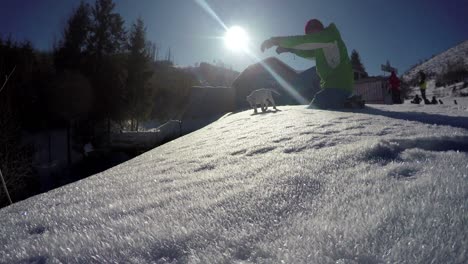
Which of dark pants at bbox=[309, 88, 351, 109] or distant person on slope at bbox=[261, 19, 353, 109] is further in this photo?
dark pants at bbox=[309, 88, 351, 109]

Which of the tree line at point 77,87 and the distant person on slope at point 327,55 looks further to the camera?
the tree line at point 77,87

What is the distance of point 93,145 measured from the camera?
1466 cm

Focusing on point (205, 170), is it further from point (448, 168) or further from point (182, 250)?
point (448, 168)

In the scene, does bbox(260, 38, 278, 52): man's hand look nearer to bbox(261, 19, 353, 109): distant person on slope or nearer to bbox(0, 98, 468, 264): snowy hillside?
bbox(261, 19, 353, 109): distant person on slope

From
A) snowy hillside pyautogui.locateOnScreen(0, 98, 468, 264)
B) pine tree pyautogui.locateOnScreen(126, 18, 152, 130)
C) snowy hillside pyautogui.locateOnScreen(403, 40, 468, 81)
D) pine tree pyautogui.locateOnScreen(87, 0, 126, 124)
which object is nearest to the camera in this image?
snowy hillside pyautogui.locateOnScreen(0, 98, 468, 264)

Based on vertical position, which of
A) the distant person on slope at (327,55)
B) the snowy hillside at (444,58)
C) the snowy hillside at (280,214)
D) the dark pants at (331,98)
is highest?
the snowy hillside at (444,58)

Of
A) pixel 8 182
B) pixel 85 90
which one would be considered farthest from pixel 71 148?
pixel 8 182

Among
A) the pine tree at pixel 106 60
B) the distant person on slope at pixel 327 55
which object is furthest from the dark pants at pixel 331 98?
the pine tree at pixel 106 60

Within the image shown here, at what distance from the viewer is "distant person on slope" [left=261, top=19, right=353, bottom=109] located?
4.39 meters

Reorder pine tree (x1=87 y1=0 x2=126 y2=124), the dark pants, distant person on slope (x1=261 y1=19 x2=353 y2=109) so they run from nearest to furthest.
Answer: distant person on slope (x1=261 y1=19 x2=353 y2=109) < the dark pants < pine tree (x1=87 y1=0 x2=126 y2=124)

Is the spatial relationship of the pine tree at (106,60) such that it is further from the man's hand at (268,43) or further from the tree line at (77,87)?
the man's hand at (268,43)

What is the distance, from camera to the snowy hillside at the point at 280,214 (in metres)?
0.64

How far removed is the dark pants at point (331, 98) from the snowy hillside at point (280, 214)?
120 inches

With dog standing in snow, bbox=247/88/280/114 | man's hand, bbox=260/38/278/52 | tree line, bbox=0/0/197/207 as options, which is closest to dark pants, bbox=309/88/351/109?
man's hand, bbox=260/38/278/52
